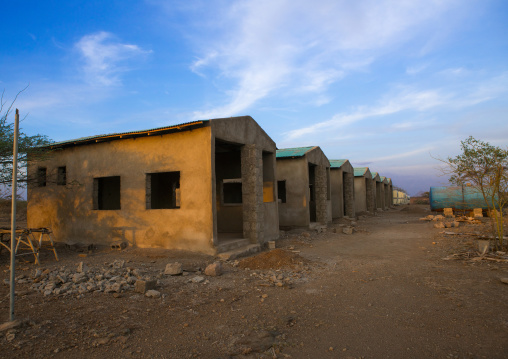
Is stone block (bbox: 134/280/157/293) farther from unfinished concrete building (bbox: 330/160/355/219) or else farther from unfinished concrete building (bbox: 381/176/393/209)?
unfinished concrete building (bbox: 381/176/393/209)

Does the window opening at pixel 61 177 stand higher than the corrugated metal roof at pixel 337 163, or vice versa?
the corrugated metal roof at pixel 337 163

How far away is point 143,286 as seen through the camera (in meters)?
6.07

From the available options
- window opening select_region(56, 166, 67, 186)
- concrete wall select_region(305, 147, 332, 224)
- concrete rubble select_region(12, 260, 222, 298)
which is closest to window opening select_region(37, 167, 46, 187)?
window opening select_region(56, 166, 67, 186)

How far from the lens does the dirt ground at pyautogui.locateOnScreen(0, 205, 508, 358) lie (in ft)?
12.9

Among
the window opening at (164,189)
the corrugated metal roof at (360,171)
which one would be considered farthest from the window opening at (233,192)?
the corrugated metal roof at (360,171)

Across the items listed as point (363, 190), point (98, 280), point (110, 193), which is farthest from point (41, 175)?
point (363, 190)

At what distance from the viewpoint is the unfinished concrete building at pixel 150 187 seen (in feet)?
31.0

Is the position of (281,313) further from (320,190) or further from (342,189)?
(342,189)

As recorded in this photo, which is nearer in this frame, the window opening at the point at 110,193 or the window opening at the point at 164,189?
the window opening at the point at 110,193

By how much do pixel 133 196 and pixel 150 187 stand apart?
0.61 metres

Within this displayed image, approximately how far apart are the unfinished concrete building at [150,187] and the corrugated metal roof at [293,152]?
305 centimetres

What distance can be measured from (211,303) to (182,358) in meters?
2.00

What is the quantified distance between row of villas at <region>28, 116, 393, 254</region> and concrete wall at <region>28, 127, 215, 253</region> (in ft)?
0.09

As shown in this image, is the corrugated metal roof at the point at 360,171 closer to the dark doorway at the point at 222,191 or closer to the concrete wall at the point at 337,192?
the concrete wall at the point at 337,192
